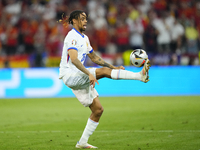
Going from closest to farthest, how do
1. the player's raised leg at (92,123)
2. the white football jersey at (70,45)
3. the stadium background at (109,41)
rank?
the white football jersey at (70,45) → the player's raised leg at (92,123) → the stadium background at (109,41)

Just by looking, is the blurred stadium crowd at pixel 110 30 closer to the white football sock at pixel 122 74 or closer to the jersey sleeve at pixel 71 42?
the jersey sleeve at pixel 71 42

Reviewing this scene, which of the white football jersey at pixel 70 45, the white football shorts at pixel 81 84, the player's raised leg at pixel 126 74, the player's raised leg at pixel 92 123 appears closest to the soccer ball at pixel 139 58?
the player's raised leg at pixel 126 74

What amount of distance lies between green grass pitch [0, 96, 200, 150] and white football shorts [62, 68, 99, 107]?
81 cm

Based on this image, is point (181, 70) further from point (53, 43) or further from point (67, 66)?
point (67, 66)

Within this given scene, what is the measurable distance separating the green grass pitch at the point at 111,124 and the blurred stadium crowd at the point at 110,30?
9.37ft

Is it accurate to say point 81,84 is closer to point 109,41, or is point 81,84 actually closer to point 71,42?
point 71,42

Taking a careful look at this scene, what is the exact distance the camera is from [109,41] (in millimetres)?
17328

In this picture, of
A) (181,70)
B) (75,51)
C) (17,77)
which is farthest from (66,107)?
(75,51)

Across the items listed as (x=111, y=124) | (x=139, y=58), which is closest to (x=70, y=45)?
(x=139, y=58)

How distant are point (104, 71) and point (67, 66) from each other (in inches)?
25.5

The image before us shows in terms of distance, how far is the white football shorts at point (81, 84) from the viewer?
5.55 m

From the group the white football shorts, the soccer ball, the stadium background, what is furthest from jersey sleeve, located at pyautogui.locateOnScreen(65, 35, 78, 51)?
the stadium background

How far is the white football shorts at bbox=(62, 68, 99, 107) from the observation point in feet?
18.2

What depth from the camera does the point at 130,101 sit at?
42.4 feet
